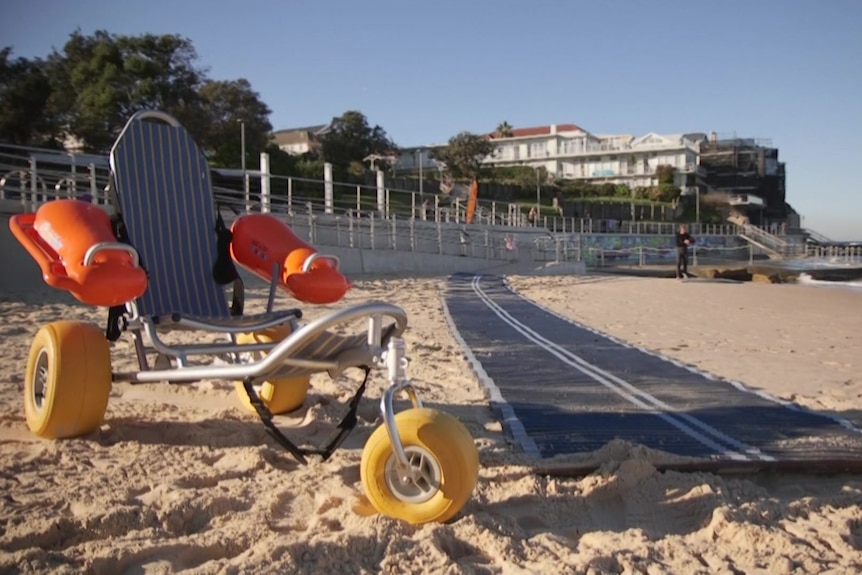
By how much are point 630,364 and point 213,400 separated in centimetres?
330

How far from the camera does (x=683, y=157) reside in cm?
7181

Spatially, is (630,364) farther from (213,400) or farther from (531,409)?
(213,400)

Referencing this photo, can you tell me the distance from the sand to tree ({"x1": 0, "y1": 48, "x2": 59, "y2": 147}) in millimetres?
21596

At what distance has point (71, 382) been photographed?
3201 mm

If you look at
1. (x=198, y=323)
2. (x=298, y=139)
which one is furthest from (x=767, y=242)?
(x=198, y=323)

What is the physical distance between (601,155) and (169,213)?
74640mm

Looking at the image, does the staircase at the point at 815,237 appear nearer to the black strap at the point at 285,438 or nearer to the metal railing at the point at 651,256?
the metal railing at the point at 651,256

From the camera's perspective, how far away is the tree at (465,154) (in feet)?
188

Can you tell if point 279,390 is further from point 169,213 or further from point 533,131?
point 533,131

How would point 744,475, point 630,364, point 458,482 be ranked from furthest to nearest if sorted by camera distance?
point 630,364, point 744,475, point 458,482

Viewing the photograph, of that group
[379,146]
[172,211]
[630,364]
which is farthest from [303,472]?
[379,146]

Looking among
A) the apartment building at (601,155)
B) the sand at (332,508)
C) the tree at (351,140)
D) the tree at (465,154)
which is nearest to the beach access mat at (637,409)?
the sand at (332,508)

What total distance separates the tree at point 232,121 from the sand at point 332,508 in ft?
92.5

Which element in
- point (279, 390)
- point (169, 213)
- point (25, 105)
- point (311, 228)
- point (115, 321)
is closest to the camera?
point (115, 321)
